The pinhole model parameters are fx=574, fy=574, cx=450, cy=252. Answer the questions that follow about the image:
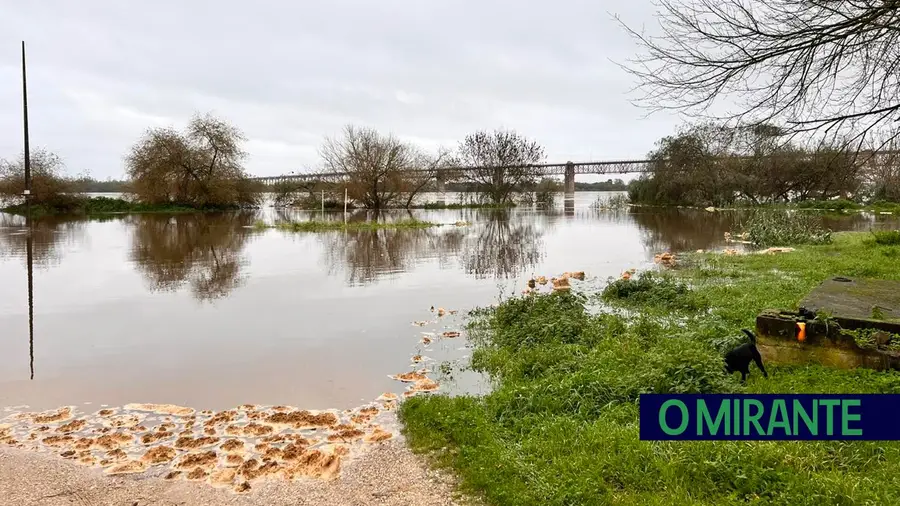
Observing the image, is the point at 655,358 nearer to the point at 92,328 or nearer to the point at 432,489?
the point at 432,489

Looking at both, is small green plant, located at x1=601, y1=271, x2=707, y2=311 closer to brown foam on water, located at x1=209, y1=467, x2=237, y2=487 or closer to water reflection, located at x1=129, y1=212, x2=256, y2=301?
brown foam on water, located at x1=209, y1=467, x2=237, y2=487

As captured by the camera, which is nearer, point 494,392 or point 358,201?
point 494,392

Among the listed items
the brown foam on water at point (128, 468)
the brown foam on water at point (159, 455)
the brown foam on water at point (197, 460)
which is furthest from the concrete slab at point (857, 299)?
the brown foam on water at point (128, 468)

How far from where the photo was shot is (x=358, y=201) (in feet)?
170

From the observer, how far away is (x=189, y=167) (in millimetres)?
44250

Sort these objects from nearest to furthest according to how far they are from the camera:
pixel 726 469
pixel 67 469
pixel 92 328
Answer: pixel 726 469 → pixel 67 469 → pixel 92 328

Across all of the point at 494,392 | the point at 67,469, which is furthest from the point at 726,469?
the point at 67,469

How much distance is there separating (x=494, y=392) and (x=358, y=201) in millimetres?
47369

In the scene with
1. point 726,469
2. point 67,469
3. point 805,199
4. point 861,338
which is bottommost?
point 67,469

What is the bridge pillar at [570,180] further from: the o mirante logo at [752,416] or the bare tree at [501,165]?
the o mirante logo at [752,416]

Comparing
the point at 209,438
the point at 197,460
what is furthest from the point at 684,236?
the point at 197,460

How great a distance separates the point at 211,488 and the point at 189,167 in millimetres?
45087

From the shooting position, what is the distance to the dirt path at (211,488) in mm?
3736

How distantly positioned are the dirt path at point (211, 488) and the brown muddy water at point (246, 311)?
1409 mm
